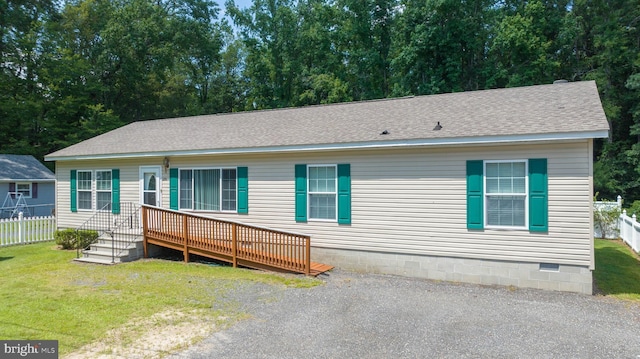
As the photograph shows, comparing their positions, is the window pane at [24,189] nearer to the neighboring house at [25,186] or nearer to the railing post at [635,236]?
the neighboring house at [25,186]

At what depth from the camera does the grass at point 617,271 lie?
307 inches

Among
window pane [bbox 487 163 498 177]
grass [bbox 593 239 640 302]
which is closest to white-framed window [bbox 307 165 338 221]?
window pane [bbox 487 163 498 177]

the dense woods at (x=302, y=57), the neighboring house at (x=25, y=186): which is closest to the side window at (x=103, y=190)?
the neighboring house at (x=25, y=186)

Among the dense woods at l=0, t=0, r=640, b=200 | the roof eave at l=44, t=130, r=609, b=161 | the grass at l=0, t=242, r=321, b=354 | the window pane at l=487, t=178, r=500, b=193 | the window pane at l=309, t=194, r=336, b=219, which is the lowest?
the grass at l=0, t=242, r=321, b=354

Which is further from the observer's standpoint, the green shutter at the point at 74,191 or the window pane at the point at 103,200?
the green shutter at the point at 74,191

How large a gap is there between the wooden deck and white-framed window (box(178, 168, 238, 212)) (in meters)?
1.08

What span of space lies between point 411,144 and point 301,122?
171 inches

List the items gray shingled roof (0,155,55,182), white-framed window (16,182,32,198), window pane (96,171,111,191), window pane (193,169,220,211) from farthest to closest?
white-framed window (16,182,32,198) → gray shingled roof (0,155,55,182) → window pane (96,171,111,191) → window pane (193,169,220,211)

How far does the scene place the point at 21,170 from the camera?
22453 millimetres

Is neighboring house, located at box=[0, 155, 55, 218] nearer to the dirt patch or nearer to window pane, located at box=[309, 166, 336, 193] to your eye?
window pane, located at box=[309, 166, 336, 193]

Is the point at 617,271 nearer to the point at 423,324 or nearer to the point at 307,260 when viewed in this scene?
the point at 423,324

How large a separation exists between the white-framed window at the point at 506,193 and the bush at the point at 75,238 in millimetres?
10808

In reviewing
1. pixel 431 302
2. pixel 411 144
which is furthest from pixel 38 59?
→ pixel 431 302

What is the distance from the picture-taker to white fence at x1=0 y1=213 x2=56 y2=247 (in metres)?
12.6
